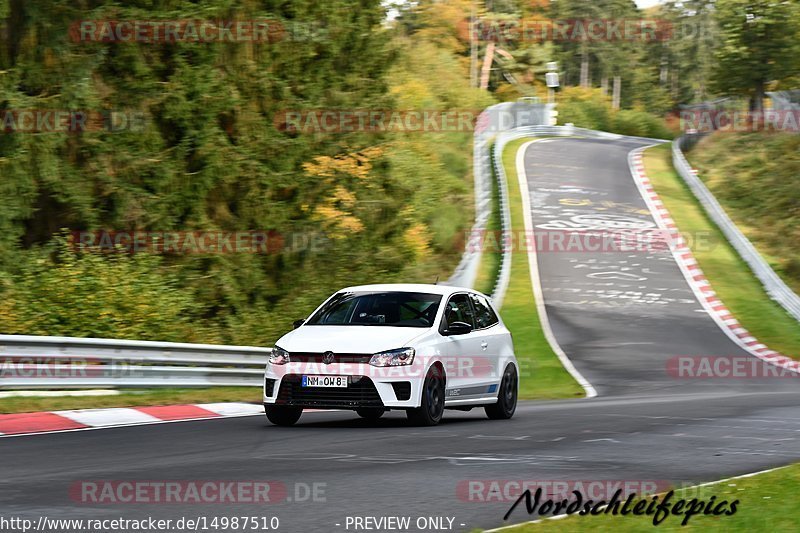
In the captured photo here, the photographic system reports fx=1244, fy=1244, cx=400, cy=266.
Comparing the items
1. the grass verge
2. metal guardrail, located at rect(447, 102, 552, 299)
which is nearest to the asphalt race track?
the grass verge

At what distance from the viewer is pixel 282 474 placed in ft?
30.8

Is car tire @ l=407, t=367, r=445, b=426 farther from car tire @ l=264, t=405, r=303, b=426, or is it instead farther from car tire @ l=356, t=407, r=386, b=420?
car tire @ l=264, t=405, r=303, b=426

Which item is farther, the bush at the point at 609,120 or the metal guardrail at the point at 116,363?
the bush at the point at 609,120

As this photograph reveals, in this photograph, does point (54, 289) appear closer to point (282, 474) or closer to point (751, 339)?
point (282, 474)

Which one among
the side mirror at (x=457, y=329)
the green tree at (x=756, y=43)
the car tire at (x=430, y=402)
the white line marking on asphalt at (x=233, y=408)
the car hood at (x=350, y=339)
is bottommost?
the white line marking on asphalt at (x=233, y=408)

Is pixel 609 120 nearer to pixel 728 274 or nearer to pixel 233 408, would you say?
pixel 728 274

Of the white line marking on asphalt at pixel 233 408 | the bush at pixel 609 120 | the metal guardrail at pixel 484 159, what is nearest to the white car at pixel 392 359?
the white line marking on asphalt at pixel 233 408

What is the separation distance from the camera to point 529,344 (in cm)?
2944

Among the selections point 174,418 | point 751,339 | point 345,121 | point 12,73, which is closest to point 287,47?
point 345,121

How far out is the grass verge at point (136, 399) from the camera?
15.0 meters

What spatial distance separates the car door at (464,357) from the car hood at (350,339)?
0.59 m

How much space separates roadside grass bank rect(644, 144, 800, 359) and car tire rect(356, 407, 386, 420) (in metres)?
15.7

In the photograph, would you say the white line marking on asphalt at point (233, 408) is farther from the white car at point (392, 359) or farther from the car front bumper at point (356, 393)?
the car front bumper at point (356, 393)

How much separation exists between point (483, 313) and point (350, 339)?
119 inches
